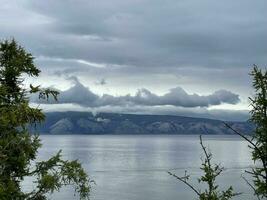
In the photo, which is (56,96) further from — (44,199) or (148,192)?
(148,192)

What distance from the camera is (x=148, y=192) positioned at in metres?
93.8

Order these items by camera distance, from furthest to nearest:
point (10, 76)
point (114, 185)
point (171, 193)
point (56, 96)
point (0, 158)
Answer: point (114, 185)
point (171, 193)
point (10, 76)
point (56, 96)
point (0, 158)

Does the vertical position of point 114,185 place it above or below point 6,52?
below

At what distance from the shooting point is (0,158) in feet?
20.0

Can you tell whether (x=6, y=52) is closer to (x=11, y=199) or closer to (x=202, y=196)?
(x=11, y=199)

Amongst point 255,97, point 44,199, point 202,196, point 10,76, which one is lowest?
point 44,199

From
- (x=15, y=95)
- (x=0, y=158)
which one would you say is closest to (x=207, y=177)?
(x=0, y=158)

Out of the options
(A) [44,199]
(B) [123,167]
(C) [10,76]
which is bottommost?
(B) [123,167]

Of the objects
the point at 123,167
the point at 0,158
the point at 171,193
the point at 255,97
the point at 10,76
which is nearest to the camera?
the point at 0,158

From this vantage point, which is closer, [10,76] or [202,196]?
[202,196]

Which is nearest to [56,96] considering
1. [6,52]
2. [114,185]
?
[6,52]

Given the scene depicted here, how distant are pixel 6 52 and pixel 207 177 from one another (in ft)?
45.4

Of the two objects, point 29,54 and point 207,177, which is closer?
point 207,177

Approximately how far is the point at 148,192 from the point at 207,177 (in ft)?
296
